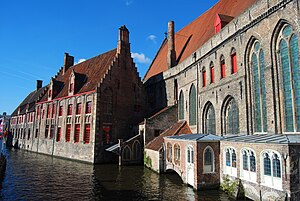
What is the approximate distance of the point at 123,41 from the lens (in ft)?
87.8

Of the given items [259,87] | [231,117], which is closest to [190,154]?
[231,117]

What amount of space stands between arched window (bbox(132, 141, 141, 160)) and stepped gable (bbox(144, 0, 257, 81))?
10.3 metres

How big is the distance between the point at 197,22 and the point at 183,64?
311 inches

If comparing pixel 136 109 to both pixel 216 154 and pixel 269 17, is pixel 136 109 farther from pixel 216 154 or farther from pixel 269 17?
pixel 269 17

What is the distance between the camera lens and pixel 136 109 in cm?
2734

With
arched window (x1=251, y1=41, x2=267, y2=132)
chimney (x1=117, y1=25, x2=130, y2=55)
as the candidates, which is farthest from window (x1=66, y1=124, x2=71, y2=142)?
arched window (x1=251, y1=41, x2=267, y2=132)

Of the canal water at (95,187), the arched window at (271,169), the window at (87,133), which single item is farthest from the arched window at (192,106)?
the arched window at (271,169)

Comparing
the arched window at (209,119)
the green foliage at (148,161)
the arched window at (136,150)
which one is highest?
the arched window at (209,119)

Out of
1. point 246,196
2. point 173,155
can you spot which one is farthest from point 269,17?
point 173,155

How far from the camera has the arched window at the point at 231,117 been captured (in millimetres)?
15125

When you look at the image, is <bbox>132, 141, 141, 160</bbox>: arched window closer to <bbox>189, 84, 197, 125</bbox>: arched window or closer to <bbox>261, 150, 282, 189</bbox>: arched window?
<bbox>189, 84, 197, 125</bbox>: arched window

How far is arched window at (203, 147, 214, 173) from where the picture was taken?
12.6m

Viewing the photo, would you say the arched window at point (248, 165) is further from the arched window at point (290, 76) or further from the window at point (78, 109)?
the window at point (78, 109)

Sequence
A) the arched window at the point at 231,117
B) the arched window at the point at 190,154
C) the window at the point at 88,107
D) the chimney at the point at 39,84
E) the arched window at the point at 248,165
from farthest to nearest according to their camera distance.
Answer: the chimney at the point at 39,84 < the window at the point at 88,107 < the arched window at the point at 231,117 < the arched window at the point at 190,154 < the arched window at the point at 248,165
